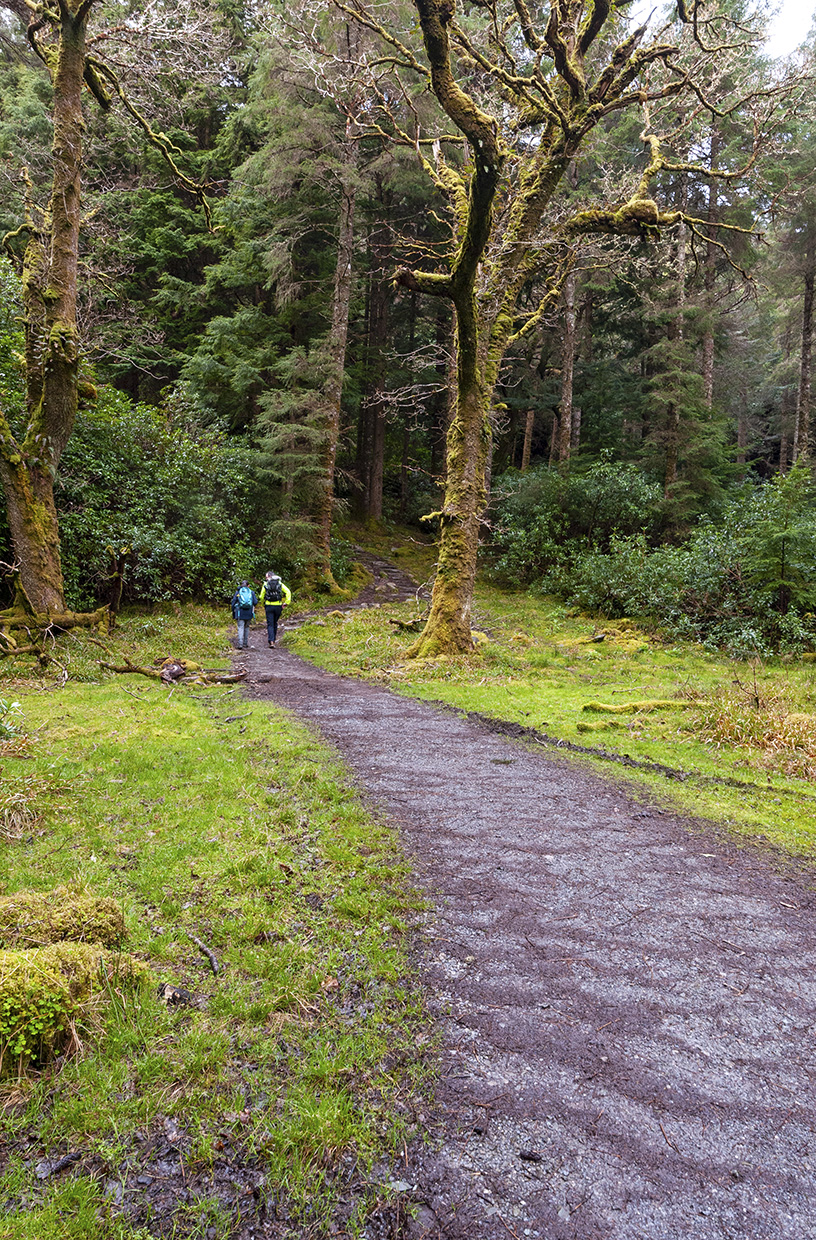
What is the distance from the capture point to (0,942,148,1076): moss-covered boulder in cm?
245

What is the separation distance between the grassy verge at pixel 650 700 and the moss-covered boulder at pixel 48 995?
4.82m

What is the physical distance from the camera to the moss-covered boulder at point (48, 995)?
2.45 m

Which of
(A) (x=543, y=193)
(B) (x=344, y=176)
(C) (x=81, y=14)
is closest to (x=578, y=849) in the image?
(A) (x=543, y=193)

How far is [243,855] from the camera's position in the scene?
14.5 feet

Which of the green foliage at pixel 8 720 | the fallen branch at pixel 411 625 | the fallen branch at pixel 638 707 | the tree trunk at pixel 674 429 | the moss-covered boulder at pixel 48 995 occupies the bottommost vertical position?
the moss-covered boulder at pixel 48 995

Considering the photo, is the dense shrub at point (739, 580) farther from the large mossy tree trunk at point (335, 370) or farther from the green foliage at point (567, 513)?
the large mossy tree trunk at point (335, 370)

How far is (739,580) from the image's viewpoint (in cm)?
1423

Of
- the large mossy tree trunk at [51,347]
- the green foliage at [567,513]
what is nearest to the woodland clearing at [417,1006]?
the large mossy tree trunk at [51,347]

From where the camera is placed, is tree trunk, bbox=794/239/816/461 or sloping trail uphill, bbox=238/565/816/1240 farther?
tree trunk, bbox=794/239/816/461

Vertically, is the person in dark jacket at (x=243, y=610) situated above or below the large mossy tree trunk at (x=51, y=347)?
below

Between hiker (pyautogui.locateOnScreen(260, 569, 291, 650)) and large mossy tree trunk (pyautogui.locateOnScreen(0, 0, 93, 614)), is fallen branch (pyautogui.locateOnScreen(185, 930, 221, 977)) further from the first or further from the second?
hiker (pyautogui.locateOnScreen(260, 569, 291, 650))

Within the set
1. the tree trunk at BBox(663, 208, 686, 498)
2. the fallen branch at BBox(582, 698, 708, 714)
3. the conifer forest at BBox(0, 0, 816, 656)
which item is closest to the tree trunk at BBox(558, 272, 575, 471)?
the conifer forest at BBox(0, 0, 816, 656)

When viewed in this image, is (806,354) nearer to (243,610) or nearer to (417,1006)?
(243,610)

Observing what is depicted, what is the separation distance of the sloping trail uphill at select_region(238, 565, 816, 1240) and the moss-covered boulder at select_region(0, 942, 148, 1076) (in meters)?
1.48
